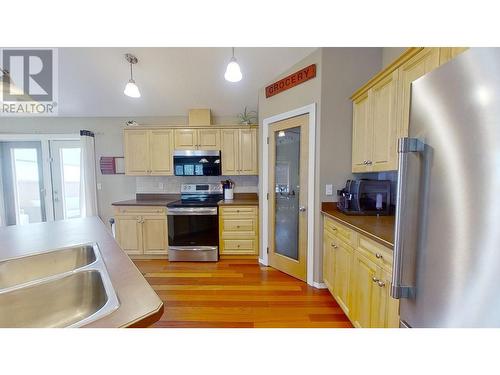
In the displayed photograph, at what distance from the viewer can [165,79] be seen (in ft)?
10.2

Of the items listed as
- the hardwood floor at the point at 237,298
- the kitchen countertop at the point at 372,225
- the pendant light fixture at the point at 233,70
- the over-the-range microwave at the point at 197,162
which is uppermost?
the pendant light fixture at the point at 233,70

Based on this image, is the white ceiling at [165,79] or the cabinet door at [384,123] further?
the white ceiling at [165,79]

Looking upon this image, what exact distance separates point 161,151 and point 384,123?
3186mm

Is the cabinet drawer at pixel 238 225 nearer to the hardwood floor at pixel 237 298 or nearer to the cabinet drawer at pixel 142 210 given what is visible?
the hardwood floor at pixel 237 298

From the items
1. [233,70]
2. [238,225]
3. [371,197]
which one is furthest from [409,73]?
[238,225]

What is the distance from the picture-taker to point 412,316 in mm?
869

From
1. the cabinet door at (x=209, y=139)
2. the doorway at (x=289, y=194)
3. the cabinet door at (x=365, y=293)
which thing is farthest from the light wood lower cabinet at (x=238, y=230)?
the cabinet door at (x=365, y=293)

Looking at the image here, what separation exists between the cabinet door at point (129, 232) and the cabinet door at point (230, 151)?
1.62 metres

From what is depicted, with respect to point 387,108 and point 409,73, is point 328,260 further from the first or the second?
point 409,73

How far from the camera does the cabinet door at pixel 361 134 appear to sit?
202 centimetres

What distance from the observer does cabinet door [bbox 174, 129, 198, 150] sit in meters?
3.50
